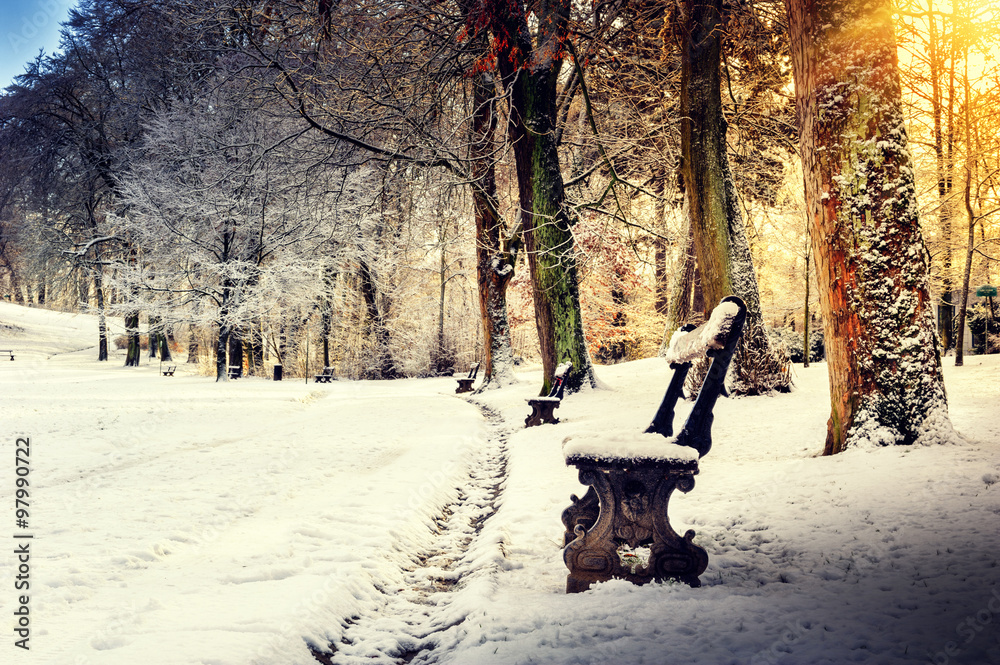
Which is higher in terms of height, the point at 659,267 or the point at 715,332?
the point at 659,267

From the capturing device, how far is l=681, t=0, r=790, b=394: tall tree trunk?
880 centimetres

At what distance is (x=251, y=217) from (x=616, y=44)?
1516 centimetres

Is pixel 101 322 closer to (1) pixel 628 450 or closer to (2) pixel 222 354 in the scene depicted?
(2) pixel 222 354

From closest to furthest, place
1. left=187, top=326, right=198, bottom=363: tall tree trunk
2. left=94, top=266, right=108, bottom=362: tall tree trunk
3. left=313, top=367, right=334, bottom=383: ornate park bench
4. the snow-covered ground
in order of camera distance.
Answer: the snow-covered ground, left=313, top=367, right=334, bottom=383: ornate park bench, left=94, top=266, right=108, bottom=362: tall tree trunk, left=187, top=326, right=198, bottom=363: tall tree trunk

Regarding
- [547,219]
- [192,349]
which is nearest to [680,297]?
[547,219]

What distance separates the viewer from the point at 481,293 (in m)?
17.2

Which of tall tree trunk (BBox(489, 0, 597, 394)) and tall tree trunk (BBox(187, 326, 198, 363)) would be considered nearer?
tall tree trunk (BBox(489, 0, 597, 394))

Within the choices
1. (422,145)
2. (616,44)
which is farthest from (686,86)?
(422,145)

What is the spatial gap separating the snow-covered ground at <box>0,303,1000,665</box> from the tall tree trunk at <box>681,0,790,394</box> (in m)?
2.05

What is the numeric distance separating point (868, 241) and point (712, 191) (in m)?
4.84

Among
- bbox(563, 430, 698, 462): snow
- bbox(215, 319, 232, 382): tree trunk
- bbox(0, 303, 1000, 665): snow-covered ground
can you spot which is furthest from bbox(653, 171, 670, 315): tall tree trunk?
bbox(215, 319, 232, 382): tree trunk

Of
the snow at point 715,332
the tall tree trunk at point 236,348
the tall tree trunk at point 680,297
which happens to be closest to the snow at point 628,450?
the snow at point 715,332

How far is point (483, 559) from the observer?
3.57 meters

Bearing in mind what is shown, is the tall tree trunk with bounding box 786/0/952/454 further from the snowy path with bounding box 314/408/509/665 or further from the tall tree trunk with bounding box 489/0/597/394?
the tall tree trunk with bounding box 489/0/597/394
